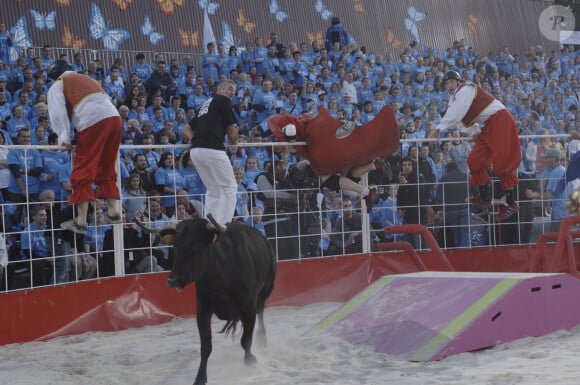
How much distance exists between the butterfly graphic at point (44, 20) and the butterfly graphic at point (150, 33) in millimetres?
2247

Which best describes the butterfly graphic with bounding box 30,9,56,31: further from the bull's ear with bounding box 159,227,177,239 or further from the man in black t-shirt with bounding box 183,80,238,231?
the bull's ear with bounding box 159,227,177,239

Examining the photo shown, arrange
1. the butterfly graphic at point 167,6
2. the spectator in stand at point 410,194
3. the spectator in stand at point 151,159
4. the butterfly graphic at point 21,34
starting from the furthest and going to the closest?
the butterfly graphic at point 167,6
the butterfly graphic at point 21,34
the spectator in stand at point 410,194
the spectator in stand at point 151,159

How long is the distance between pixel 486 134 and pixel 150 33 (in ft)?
40.2

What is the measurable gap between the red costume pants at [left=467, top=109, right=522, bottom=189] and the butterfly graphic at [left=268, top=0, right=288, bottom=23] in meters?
14.0

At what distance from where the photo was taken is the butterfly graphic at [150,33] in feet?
69.9

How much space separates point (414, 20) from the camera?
94.1ft

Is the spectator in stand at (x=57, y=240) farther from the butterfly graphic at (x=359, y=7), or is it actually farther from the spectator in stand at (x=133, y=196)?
the butterfly graphic at (x=359, y=7)

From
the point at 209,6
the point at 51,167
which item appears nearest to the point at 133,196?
the point at 51,167

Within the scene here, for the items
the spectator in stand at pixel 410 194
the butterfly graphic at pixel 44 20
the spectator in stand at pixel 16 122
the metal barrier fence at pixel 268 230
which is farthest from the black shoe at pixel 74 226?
the butterfly graphic at pixel 44 20

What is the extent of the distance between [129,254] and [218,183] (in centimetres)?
122

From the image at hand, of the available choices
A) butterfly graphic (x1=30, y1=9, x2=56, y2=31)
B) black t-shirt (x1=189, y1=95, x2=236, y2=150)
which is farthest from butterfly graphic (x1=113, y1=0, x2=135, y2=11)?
black t-shirt (x1=189, y1=95, x2=236, y2=150)

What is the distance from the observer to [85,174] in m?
8.42

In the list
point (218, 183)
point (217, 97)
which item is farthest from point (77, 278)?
point (217, 97)

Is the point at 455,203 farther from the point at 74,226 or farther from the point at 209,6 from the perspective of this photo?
the point at 209,6
